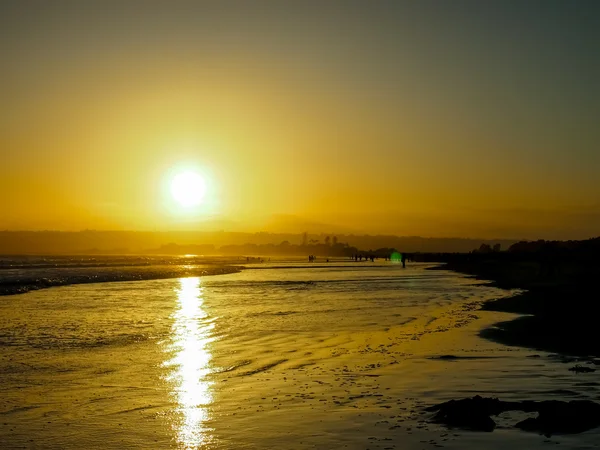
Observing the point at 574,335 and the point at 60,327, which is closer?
the point at 574,335

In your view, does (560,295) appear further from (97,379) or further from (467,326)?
(97,379)

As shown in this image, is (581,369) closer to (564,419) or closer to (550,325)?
(564,419)

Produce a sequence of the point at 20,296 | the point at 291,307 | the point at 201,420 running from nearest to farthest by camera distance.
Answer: the point at 201,420
the point at 291,307
the point at 20,296

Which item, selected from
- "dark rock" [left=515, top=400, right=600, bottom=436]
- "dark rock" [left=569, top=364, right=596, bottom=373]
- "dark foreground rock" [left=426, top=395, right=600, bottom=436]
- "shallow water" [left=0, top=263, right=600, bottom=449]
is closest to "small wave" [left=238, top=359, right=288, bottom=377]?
"shallow water" [left=0, top=263, right=600, bottom=449]

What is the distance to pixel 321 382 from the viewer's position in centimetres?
1478

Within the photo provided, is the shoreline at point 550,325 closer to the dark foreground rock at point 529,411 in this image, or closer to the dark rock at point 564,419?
the dark foreground rock at point 529,411

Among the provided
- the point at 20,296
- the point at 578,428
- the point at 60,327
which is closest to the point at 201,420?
the point at 578,428

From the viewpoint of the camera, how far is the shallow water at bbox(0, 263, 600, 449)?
33.9ft

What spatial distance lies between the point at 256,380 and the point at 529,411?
656 centimetres

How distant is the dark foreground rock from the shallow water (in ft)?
1.08

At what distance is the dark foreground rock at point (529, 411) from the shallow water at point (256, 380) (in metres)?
0.33

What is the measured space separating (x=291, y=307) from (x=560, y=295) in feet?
64.5

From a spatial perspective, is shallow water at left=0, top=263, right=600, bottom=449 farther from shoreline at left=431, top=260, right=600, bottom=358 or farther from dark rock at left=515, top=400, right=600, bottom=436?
shoreline at left=431, top=260, right=600, bottom=358

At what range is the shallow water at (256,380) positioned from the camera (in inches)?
407
